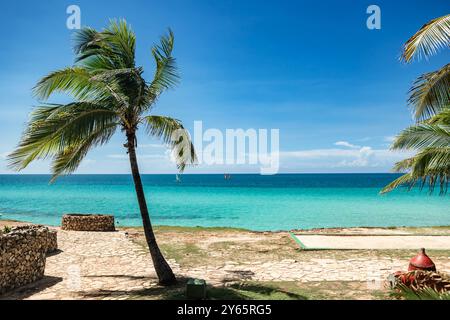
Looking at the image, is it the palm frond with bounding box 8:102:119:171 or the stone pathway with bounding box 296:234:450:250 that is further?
the stone pathway with bounding box 296:234:450:250

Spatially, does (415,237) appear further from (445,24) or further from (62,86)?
(62,86)

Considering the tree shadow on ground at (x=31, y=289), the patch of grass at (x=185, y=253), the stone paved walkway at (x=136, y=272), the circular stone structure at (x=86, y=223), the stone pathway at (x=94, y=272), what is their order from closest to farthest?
the tree shadow on ground at (x=31, y=289) < the stone pathway at (x=94, y=272) < the stone paved walkway at (x=136, y=272) < the patch of grass at (x=185, y=253) < the circular stone structure at (x=86, y=223)

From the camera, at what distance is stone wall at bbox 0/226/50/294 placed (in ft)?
25.2

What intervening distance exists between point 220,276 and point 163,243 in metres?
5.81

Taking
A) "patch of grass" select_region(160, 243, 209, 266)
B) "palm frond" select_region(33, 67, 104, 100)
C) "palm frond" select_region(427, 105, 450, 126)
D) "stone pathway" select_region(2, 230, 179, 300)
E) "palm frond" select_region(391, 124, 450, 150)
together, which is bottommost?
"patch of grass" select_region(160, 243, 209, 266)

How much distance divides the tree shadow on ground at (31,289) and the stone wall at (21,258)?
14 centimetres

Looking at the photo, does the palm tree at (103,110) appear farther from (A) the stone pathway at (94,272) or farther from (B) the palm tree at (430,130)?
(B) the palm tree at (430,130)

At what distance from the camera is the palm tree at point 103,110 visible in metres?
7.05

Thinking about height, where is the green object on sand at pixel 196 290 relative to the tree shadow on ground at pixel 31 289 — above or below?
above

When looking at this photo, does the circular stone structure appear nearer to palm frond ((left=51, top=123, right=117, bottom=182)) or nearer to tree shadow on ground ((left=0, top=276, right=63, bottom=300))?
tree shadow on ground ((left=0, top=276, right=63, bottom=300))

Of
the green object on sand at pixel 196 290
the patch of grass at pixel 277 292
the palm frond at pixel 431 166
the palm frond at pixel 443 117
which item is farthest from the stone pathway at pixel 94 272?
the palm frond at pixel 443 117

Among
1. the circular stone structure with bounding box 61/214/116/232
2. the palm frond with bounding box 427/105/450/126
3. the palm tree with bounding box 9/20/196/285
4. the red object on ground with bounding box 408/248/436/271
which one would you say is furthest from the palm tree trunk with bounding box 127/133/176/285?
the circular stone structure with bounding box 61/214/116/232
